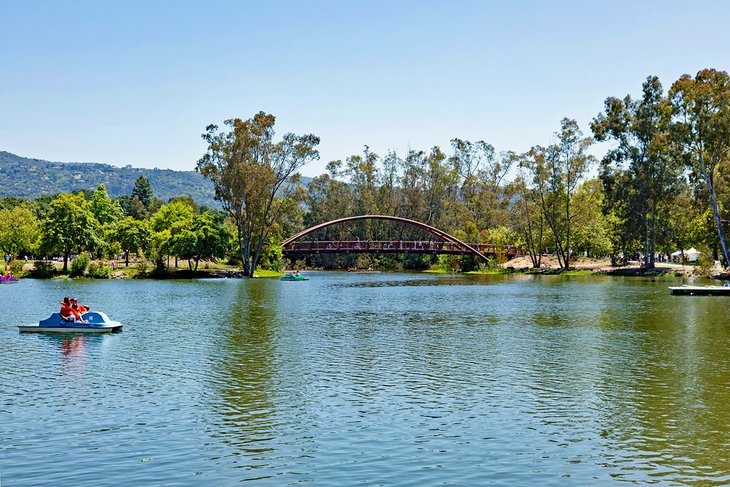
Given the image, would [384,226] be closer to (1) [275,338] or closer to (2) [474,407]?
(1) [275,338]

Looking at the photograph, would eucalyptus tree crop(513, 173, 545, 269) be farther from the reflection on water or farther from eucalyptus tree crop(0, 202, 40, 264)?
the reflection on water

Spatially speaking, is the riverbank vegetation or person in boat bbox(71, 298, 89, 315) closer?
person in boat bbox(71, 298, 89, 315)

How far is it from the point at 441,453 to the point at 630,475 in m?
4.00

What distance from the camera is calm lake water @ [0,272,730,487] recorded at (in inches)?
604

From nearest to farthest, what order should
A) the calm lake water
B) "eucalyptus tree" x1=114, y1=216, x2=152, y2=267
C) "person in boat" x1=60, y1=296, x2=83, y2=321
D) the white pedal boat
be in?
the calm lake water, the white pedal boat, "person in boat" x1=60, y1=296, x2=83, y2=321, "eucalyptus tree" x1=114, y1=216, x2=152, y2=267

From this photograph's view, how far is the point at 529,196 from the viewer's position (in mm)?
115750

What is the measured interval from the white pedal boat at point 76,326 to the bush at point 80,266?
6032cm

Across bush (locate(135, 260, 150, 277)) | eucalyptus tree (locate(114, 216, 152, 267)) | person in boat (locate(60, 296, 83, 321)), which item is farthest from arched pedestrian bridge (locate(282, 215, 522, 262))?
person in boat (locate(60, 296, 83, 321))

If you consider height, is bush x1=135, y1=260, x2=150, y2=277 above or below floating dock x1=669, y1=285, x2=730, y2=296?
above

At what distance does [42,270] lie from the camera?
319 ft

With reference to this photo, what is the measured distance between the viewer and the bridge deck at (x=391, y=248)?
403 ft

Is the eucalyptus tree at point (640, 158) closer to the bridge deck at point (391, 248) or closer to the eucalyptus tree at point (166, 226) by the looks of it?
the bridge deck at point (391, 248)

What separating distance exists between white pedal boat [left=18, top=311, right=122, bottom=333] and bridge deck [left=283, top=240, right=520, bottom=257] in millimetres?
84140

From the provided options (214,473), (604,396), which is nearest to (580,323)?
(604,396)
